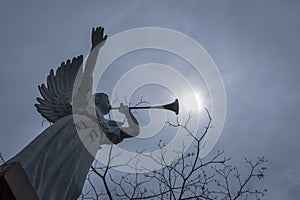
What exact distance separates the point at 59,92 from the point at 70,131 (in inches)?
35.0

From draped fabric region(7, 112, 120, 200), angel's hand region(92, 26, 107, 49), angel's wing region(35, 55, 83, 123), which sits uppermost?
angel's hand region(92, 26, 107, 49)

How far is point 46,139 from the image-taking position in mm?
4672

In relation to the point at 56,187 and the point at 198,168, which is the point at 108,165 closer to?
the point at 198,168

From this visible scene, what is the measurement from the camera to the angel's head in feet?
18.8

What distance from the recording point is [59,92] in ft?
18.9

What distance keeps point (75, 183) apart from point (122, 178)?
13.6ft

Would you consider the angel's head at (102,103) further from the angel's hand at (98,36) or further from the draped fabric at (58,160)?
the angel's hand at (98,36)

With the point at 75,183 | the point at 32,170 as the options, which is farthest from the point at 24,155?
the point at 75,183

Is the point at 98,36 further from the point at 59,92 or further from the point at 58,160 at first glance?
the point at 58,160

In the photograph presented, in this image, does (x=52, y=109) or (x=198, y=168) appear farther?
(x=198, y=168)

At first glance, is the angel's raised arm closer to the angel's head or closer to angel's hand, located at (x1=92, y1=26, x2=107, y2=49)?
angel's hand, located at (x1=92, y1=26, x2=107, y2=49)

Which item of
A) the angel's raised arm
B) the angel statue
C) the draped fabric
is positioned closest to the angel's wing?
the angel statue

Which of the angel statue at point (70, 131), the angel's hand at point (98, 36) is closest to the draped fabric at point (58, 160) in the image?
the angel statue at point (70, 131)

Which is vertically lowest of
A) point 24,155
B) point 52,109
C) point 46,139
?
point 24,155
